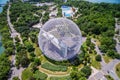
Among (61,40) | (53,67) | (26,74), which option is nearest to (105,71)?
(53,67)

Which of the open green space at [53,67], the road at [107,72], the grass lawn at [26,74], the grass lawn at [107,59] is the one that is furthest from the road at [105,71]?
the grass lawn at [26,74]

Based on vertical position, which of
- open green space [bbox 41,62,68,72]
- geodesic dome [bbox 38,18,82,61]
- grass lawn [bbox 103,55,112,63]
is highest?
geodesic dome [bbox 38,18,82,61]

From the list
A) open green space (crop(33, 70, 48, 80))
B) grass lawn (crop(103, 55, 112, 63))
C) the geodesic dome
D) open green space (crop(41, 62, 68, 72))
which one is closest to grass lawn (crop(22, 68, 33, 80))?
open green space (crop(33, 70, 48, 80))

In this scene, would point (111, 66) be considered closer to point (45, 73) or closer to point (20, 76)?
point (45, 73)

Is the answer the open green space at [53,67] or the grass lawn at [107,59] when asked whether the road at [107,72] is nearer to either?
the grass lawn at [107,59]

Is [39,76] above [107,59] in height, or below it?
below

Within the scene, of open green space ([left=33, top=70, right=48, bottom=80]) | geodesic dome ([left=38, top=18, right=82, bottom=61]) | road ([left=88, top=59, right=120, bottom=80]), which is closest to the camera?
open green space ([left=33, top=70, right=48, bottom=80])

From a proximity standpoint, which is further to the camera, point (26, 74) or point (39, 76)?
point (26, 74)

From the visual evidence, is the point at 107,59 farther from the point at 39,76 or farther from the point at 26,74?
the point at 26,74

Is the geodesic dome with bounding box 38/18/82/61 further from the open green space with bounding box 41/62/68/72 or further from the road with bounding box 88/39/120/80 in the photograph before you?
the road with bounding box 88/39/120/80
